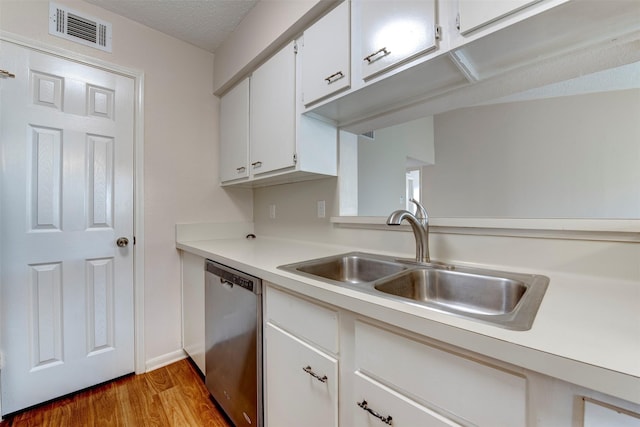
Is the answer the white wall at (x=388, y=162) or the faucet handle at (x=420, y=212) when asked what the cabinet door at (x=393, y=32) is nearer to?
the faucet handle at (x=420, y=212)

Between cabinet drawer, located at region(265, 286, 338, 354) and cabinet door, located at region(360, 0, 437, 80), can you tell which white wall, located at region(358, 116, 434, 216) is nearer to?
cabinet door, located at region(360, 0, 437, 80)

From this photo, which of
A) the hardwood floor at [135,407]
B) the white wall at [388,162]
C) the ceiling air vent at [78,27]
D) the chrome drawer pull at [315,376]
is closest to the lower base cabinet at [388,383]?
the chrome drawer pull at [315,376]

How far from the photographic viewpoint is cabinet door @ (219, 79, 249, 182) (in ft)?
6.10

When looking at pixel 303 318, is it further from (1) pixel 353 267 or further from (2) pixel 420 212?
(2) pixel 420 212

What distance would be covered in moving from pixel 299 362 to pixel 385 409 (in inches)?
14.0

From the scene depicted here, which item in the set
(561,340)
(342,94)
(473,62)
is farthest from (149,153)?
(561,340)

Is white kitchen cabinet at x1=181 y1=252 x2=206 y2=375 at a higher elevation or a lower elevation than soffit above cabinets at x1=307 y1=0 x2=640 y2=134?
lower

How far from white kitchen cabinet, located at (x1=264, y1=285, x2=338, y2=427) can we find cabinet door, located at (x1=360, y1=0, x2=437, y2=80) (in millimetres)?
978

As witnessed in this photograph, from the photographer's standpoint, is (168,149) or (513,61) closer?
(513,61)

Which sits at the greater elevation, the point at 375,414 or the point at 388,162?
the point at 388,162

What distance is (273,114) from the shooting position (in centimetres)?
161

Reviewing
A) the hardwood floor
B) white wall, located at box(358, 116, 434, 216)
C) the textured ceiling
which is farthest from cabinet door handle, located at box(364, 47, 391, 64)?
the hardwood floor

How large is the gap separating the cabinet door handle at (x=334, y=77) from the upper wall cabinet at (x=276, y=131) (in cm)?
25

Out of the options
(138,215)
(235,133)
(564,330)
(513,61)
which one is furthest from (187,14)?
(564,330)
